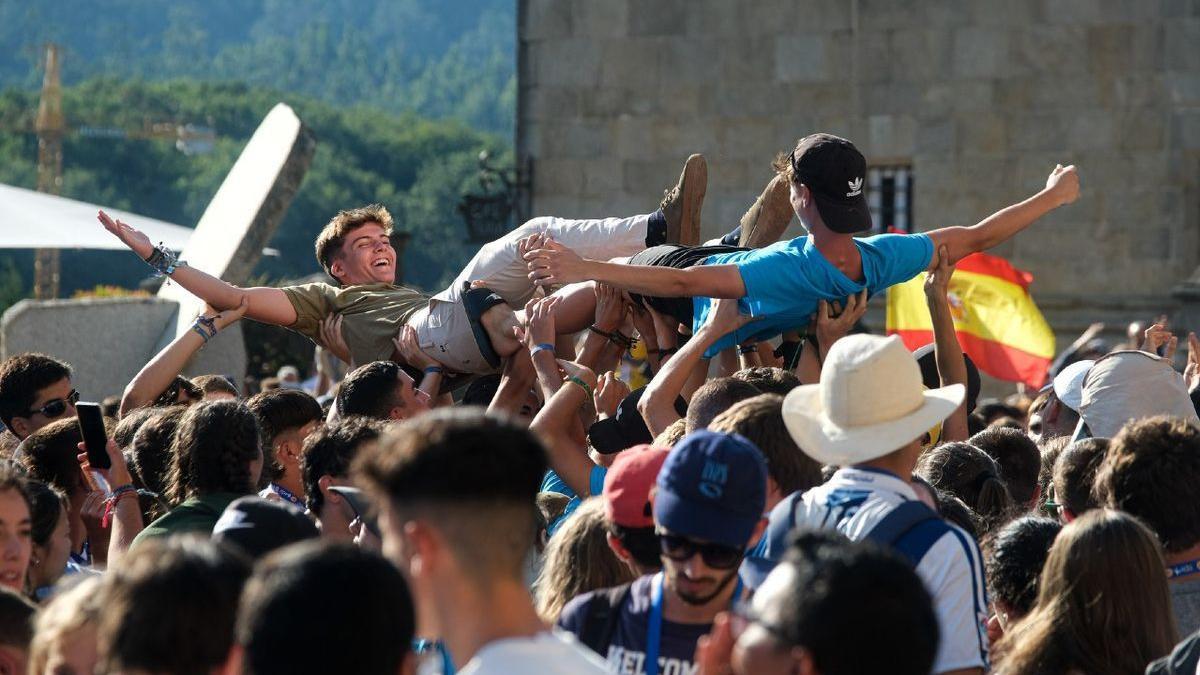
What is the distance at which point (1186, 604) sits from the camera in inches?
172

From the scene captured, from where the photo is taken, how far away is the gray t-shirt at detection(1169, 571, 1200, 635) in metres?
4.32

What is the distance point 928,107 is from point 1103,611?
15.0 m

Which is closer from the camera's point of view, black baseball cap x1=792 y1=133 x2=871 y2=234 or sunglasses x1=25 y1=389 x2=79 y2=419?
black baseball cap x1=792 y1=133 x2=871 y2=234

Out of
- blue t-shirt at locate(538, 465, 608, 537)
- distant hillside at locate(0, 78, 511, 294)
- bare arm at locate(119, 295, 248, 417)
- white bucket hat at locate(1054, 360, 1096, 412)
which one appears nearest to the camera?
blue t-shirt at locate(538, 465, 608, 537)

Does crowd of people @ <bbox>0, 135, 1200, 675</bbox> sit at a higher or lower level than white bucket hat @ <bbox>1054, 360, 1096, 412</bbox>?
higher

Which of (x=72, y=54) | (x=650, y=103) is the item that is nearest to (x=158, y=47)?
(x=72, y=54)

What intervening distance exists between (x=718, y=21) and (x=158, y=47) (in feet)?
489

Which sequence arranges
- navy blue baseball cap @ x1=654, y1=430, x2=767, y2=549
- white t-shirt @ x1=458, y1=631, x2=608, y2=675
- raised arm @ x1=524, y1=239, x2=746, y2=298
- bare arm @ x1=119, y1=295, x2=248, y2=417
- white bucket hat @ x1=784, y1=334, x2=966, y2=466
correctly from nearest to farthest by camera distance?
white t-shirt @ x1=458, y1=631, x2=608, y2=675, navy blue baseball cap @ x1=654, y1=430, x2=767, y2=549, white bucket hat @ x1=784, y1=334, x2=966, y2=466, raised arm @ x1=524, y1=239, x2=746, y2=298, bare arm @ x1=119, y1=295, x2=248, y2=417

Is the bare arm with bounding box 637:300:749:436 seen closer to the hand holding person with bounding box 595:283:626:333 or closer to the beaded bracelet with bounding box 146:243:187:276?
the hand holding person with bounding box 595:283:626:333

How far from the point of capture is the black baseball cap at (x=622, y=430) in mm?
5703

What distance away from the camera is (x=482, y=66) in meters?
165

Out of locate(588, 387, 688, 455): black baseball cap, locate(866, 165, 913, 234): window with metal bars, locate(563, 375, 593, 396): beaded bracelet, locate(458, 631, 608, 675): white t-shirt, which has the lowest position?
locate(866, 165, 913, 234): window with metal bars

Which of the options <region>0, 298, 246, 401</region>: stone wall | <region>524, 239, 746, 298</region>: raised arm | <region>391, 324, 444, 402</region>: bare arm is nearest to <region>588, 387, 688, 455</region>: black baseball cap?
<region>524, 239, 746, 298</region>: raised arm

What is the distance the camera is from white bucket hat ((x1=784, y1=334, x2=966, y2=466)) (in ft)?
13.3
